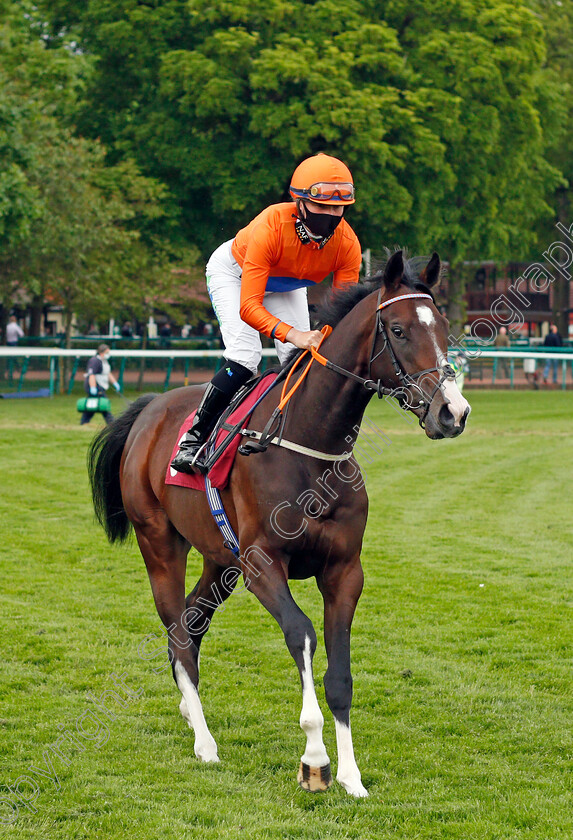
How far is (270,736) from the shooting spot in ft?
18.1

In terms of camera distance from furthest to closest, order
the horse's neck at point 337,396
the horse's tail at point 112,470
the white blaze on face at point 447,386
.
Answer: the horse's tail at point 112,470 → the horse's neck at point 337,396 → the white blaze on face at point 447,386

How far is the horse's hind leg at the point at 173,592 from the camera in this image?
5.61 meters

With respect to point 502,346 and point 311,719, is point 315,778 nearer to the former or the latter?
point 311,719

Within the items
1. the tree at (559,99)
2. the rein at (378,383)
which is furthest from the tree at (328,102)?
the rein at (378,383)

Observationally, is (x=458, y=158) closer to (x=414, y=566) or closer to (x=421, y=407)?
(x=414, y=566)

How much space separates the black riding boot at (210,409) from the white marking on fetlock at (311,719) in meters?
1.32

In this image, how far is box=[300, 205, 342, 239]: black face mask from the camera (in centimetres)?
501

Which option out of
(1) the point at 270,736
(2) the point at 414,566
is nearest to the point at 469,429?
(2) the point at 414,566

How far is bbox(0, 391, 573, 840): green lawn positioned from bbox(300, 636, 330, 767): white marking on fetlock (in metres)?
0.17

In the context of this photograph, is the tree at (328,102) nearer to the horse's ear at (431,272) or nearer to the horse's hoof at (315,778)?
the horse's ear at (431,272)

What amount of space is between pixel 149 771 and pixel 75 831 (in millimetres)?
732

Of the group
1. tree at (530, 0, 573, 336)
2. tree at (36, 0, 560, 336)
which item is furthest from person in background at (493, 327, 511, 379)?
tree at (36, 0, 560, 336)

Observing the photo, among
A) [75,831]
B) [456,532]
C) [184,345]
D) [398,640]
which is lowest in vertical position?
[184,345]

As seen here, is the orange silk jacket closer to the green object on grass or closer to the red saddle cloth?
the red saddle cloth
